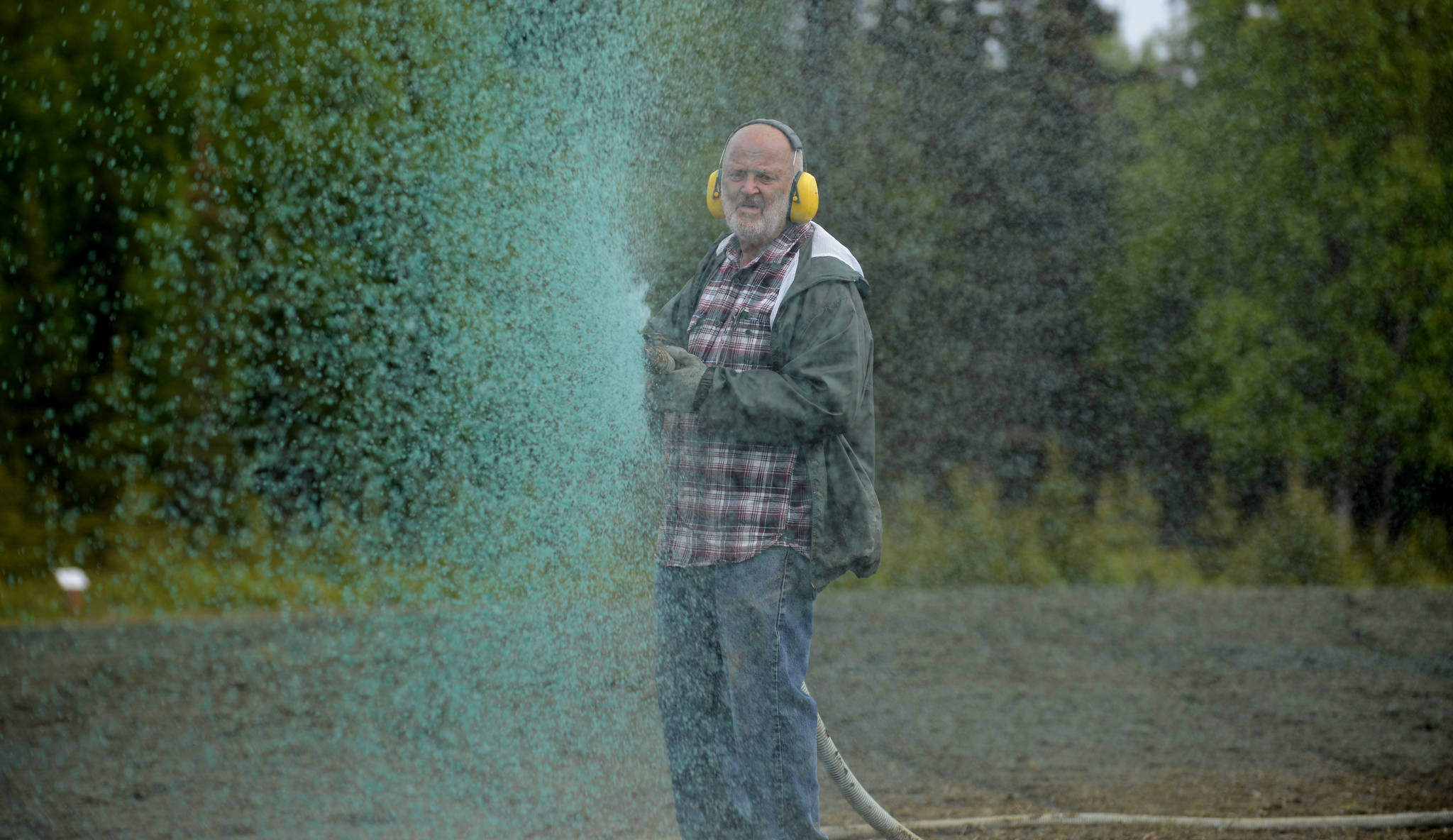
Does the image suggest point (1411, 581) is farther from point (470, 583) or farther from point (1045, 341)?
point (470, 583)

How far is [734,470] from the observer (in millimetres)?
3107

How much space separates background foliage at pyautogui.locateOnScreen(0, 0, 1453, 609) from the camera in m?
7.64

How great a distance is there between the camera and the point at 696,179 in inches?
349

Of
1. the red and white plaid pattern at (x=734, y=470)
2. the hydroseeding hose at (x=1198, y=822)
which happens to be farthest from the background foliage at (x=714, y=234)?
the hydroseeding hose at (x=1198, y=822)

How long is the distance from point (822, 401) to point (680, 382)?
0.31m

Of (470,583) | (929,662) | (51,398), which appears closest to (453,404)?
(470,583)

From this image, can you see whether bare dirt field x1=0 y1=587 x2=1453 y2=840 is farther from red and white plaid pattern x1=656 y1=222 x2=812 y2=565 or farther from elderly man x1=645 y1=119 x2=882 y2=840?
red and white plaid pattern x1=656 y1=222 x2=812 y2=565

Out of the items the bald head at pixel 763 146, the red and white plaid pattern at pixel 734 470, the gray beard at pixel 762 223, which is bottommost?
the red and white plaid pattern at pixel 734 470

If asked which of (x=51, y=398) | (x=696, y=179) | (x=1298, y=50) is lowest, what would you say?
(x=51, y=398)

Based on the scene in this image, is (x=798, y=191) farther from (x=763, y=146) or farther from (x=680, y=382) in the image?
(x=680, y=382)

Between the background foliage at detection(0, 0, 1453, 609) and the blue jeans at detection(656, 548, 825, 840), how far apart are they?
1152 mm

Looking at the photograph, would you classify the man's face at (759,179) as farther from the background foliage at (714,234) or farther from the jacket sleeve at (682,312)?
the background foliage at (714,234)

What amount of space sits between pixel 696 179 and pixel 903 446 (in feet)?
12.7

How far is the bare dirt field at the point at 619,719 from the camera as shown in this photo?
4.47 m
